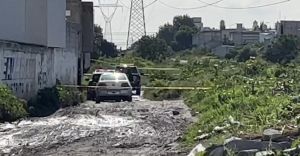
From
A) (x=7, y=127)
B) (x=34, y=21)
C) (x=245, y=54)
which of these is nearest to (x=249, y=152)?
(x=7, y=127)

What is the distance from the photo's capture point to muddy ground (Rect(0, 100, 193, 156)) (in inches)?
602

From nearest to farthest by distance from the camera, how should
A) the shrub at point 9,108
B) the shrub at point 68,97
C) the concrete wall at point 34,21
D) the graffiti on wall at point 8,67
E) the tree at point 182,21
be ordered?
1. the shrub at point 9,108
2. the graffiti on wall at point 8,67
3. the concrete wall at point 34,21
4. the shrub at point 68,97
5. the tree at point 182,21

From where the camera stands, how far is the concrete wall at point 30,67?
2878 cm

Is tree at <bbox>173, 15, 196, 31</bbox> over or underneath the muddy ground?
over

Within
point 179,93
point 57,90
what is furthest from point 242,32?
point 57,90

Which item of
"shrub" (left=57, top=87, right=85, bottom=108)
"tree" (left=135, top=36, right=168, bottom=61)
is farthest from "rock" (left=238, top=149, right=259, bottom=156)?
"tree" (left=135, top=36, right=168, bottom=61)

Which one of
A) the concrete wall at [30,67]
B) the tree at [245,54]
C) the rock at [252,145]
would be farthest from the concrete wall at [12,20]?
the tree at [245,54]

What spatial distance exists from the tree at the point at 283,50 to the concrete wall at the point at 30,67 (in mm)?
36991

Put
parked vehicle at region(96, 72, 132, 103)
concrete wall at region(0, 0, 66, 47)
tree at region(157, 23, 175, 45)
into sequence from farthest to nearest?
tree at region(157, 23, 175, 45), parked vehicle at region(96, 72, 132, 103), concrete wall at region(0, 0, 66, 47)

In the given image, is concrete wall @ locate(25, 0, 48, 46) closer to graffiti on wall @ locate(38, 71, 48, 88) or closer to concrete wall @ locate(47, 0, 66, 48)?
concrete wall @ locate(47, 0, 66, 48)

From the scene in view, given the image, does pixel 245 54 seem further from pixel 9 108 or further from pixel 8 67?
pixel 9 108

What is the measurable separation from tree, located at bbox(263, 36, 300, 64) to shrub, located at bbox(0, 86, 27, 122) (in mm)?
54073

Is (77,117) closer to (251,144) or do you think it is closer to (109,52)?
(251,144)

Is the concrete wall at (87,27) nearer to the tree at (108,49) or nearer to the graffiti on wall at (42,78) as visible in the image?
the graffiti on wall at (42,78)
